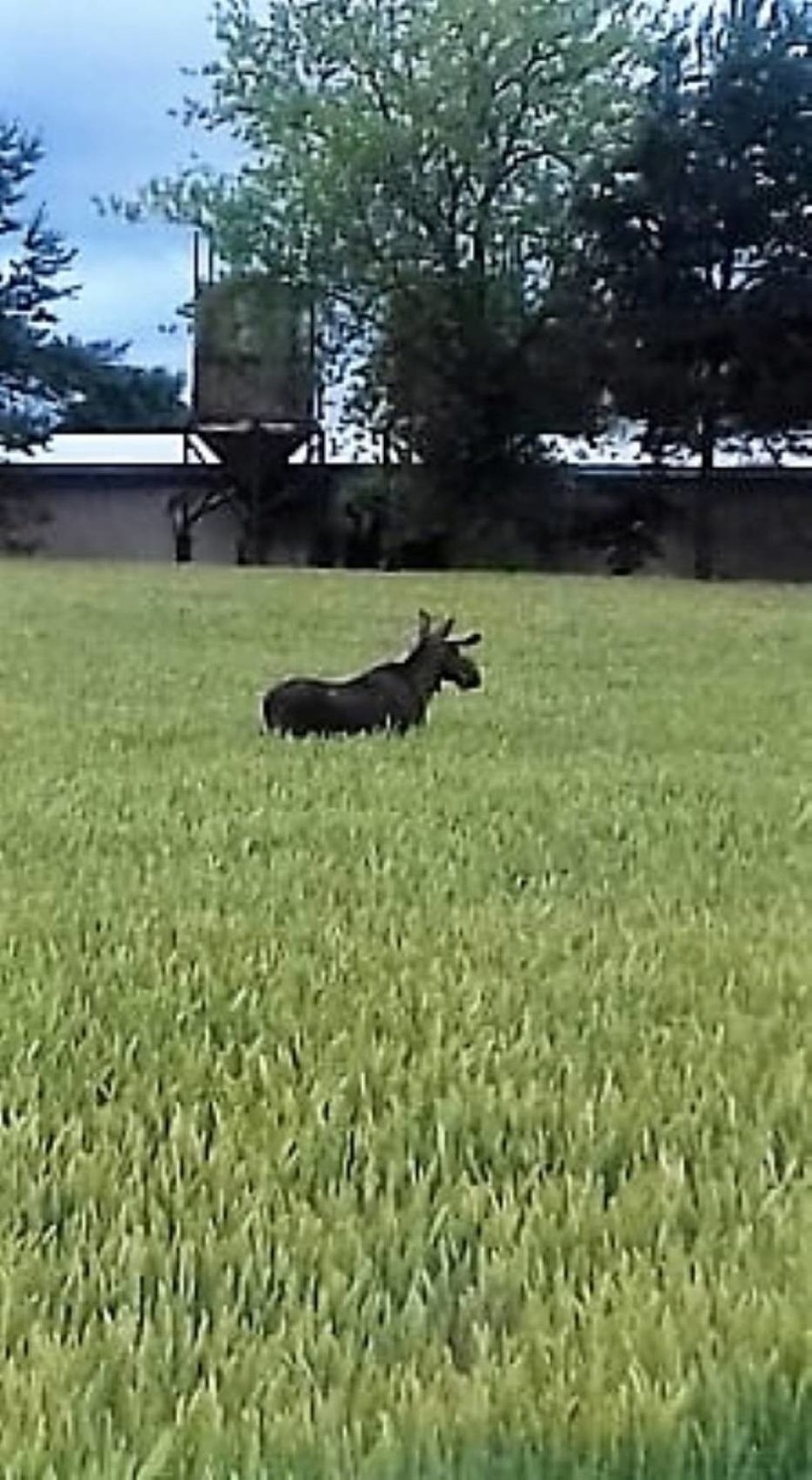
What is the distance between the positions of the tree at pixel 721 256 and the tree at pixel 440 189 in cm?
142

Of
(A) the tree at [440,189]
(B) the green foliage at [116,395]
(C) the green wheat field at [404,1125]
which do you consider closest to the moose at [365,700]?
(C) the green wheat field at [404,1125]

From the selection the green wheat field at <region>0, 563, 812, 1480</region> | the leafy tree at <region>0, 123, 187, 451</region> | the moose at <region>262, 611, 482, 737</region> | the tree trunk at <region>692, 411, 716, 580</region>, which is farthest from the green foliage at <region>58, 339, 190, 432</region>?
the green wheat field at <region>0, 563, 812, 1480</region>

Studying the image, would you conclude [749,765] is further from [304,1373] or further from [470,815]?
[304,1373]

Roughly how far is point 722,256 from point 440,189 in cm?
470

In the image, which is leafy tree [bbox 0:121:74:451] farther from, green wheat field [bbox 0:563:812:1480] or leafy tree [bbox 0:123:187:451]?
green wheat field [bbox 0:563:812:1480]

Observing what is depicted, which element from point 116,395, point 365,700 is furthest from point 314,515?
point 365,700

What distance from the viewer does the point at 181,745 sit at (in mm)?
6672

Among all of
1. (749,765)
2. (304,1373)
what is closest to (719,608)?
(749,765)

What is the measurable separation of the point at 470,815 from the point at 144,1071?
2.58 meters

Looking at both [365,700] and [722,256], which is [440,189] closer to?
[722,256]

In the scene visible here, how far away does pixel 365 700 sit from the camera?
23.2 ft

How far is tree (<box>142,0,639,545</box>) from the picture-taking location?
28.4 m

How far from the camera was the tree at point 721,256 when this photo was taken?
2638 cm

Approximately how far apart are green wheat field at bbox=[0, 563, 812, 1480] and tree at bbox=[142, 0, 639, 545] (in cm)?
2285
